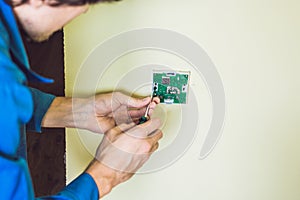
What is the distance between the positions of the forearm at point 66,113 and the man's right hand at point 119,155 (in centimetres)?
17

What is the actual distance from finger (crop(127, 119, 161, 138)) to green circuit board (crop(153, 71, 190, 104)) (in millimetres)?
97

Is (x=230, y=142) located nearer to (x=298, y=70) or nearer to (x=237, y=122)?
(x=237, y=122)

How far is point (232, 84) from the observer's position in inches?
36.6

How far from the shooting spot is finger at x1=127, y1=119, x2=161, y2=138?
2.67ft

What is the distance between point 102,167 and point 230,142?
1.20ft

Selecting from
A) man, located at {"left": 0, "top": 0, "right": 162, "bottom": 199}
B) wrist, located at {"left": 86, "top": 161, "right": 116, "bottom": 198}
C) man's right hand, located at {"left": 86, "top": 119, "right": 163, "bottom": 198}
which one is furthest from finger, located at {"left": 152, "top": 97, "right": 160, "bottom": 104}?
wrist, located at {"left": 86, "top": 161, "right": 116, "bottom": 198}

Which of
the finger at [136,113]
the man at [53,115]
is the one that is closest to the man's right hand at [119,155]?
the man at [53,115]

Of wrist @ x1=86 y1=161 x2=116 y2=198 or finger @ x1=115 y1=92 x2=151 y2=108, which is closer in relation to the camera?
wrist @ x1=86 y1=161 x2=116 y2=198

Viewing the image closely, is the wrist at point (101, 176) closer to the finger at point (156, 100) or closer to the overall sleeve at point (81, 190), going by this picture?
the overall sleeve at point (81, 190)

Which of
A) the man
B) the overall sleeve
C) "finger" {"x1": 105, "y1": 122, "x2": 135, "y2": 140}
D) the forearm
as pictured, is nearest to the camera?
the man

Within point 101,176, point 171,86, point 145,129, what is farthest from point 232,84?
point 101,176

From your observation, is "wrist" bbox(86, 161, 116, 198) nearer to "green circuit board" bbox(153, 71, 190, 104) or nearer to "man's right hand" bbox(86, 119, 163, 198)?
"man's right hand" bbox(86, 119, 163, 198)

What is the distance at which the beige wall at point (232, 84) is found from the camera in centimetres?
88

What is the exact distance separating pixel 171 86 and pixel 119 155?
0.84ft
